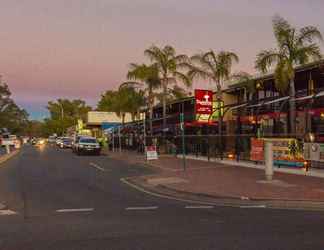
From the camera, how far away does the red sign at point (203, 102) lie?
85.2ft

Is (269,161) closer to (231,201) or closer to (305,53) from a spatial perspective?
(231,201)

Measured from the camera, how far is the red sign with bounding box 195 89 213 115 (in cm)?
2597

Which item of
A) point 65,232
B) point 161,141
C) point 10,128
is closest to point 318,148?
point 65,232

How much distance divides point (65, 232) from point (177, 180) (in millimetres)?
9363

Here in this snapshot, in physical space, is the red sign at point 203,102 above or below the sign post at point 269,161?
above

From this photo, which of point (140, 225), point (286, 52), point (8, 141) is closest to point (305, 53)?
point (286, 52)

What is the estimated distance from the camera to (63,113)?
462 feet

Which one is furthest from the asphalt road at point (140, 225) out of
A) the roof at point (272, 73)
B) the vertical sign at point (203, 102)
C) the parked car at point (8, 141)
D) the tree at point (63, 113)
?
the tree at point (63, 113)

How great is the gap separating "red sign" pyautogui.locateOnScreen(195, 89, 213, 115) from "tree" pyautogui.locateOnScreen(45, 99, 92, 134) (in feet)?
344

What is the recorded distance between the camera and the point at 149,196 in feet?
45.5

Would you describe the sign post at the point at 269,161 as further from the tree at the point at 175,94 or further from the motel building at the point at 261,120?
the tree at the point at 175,94

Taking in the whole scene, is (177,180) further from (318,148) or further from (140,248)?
(140,248)

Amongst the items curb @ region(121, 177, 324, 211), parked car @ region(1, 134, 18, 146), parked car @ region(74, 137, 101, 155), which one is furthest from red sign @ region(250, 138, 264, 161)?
parked car @ region(1, 134, 18, 146)

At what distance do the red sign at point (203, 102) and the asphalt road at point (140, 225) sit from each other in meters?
12.6
